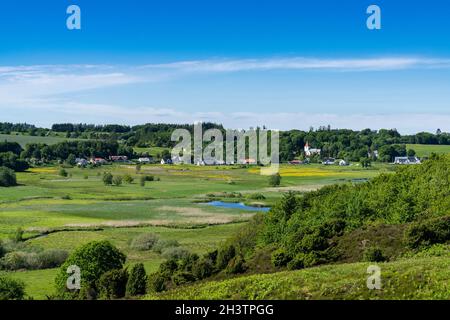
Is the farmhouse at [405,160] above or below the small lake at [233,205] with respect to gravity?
above

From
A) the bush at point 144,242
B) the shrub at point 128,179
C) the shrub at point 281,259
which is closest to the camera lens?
the shrub at point 281,259

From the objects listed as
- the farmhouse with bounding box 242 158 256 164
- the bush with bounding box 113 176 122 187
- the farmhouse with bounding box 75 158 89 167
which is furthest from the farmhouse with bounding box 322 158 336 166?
the farmhouse with bounding box 75 158 89 167

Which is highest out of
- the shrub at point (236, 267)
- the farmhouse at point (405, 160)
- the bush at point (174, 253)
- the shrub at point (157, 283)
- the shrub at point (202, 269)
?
the farmhouse at point (405, 160)

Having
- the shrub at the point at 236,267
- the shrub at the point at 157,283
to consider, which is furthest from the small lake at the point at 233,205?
the shrub at the point at 157,283

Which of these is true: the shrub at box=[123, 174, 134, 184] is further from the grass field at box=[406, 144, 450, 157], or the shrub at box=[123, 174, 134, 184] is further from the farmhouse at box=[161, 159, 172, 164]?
the grass field at box=[406, 144, 450, 157]

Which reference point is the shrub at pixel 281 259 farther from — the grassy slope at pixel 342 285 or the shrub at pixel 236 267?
the grassy slope at pixel 342 285

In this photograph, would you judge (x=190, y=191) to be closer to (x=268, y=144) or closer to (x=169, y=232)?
(x=169, y=232)

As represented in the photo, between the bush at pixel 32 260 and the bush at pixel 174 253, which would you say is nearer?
the bush at pixel 32 260
